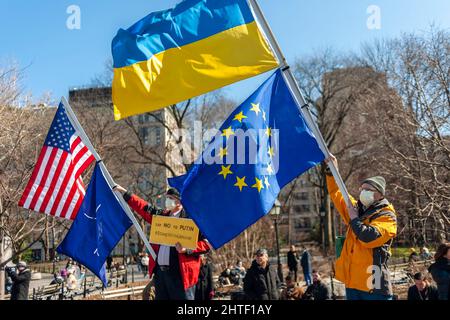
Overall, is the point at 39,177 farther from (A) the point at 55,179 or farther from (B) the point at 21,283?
(B) the point at 21,283

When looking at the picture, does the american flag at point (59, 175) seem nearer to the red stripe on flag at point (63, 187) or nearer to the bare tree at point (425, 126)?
the red stripe on flag at point (63, 187)

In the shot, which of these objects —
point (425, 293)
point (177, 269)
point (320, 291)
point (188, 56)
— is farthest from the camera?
point (320, 291)

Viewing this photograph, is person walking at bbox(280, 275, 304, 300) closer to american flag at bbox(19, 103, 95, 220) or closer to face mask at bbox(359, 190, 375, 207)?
american flag at bbox(19, 103, 95, 220)

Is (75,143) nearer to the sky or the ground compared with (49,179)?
nearer to the sky

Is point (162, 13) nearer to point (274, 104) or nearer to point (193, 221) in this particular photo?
point (274, 104)

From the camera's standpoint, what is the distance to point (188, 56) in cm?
545

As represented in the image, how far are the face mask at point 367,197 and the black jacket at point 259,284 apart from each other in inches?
110

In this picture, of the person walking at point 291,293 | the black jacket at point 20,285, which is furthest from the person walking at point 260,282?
the person walking at point 291,293

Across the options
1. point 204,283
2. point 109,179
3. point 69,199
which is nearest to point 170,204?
point 109,179

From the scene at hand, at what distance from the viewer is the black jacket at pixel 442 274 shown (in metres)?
6.34


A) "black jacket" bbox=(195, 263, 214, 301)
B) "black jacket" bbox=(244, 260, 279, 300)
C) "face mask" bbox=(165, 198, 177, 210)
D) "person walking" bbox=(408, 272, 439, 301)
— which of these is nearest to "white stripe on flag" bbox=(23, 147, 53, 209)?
"face mask" bbox=(165, 198, 177, 210)

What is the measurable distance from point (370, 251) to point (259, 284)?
113 inches

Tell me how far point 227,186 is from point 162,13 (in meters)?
2.26

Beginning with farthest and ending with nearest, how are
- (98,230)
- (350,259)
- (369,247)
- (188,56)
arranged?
(98,230), (188,56), (350,259), (369,247)
